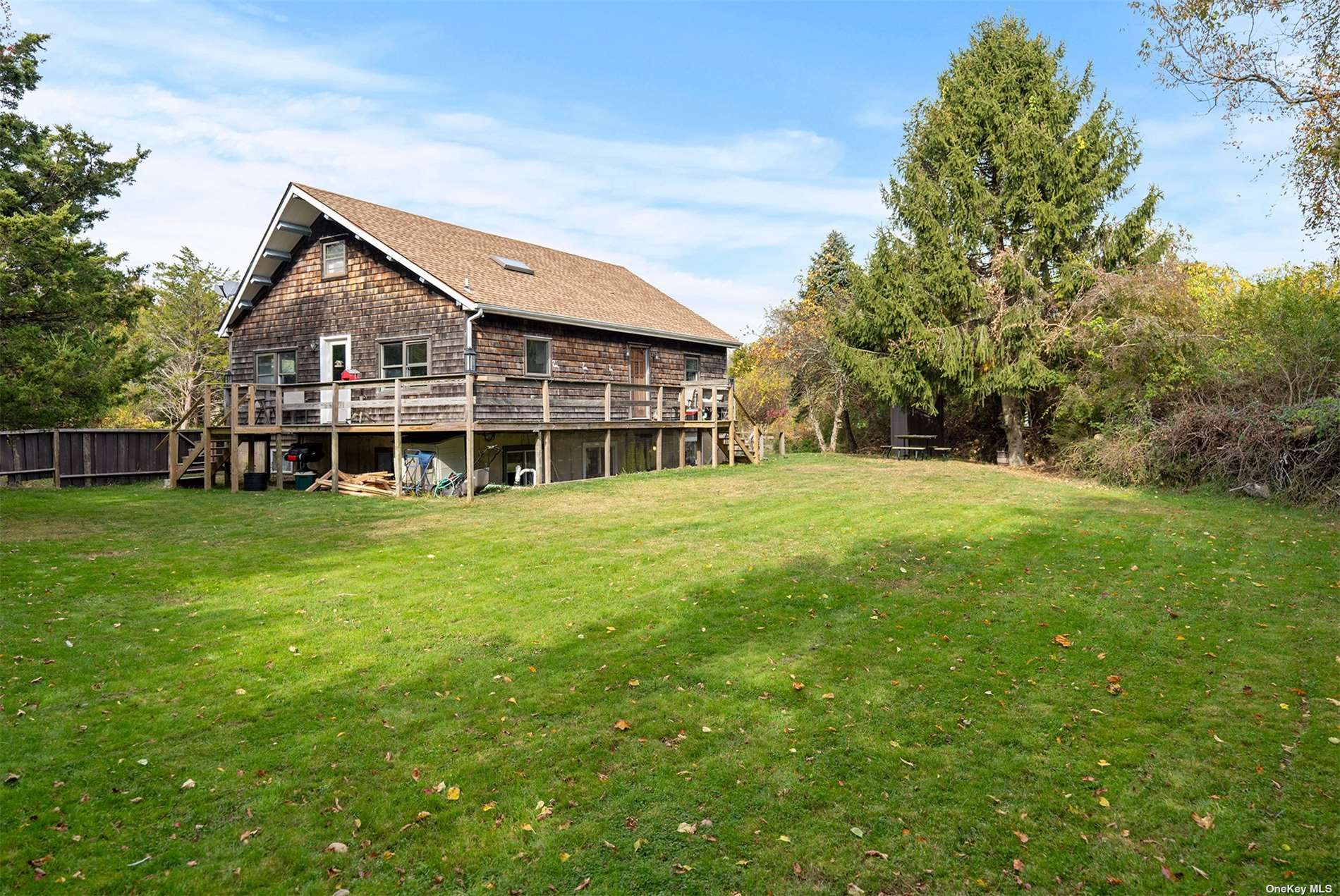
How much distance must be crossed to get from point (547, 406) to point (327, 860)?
1511 cm

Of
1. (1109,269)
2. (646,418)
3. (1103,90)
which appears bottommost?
(646,418)

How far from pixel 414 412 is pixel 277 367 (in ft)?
23.9

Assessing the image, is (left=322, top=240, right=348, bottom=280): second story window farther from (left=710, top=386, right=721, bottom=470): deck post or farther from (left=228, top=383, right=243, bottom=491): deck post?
(left=710, top=386, right=721, bottom=470): deck post

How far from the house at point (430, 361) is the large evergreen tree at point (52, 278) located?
277 cm

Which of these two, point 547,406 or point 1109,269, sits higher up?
point 1109,269

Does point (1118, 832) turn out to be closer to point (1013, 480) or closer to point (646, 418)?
point (1013, 480)

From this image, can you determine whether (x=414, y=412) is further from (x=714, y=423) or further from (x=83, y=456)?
(x=83, y=456)

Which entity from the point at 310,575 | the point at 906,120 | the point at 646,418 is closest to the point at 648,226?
the point at 906,120

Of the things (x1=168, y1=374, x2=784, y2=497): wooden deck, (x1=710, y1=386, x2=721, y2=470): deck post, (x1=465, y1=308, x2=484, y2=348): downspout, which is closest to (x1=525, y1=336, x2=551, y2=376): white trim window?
(x1=168, y1=374, x2=784, y2=497): wooden deck

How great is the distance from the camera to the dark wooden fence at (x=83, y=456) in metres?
18.5

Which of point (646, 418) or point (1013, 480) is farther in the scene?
point (646, 418)

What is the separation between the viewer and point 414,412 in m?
17.7

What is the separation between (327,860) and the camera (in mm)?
3402

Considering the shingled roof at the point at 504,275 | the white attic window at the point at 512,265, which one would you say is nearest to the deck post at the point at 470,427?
the shingled roof at the point at 504,275
